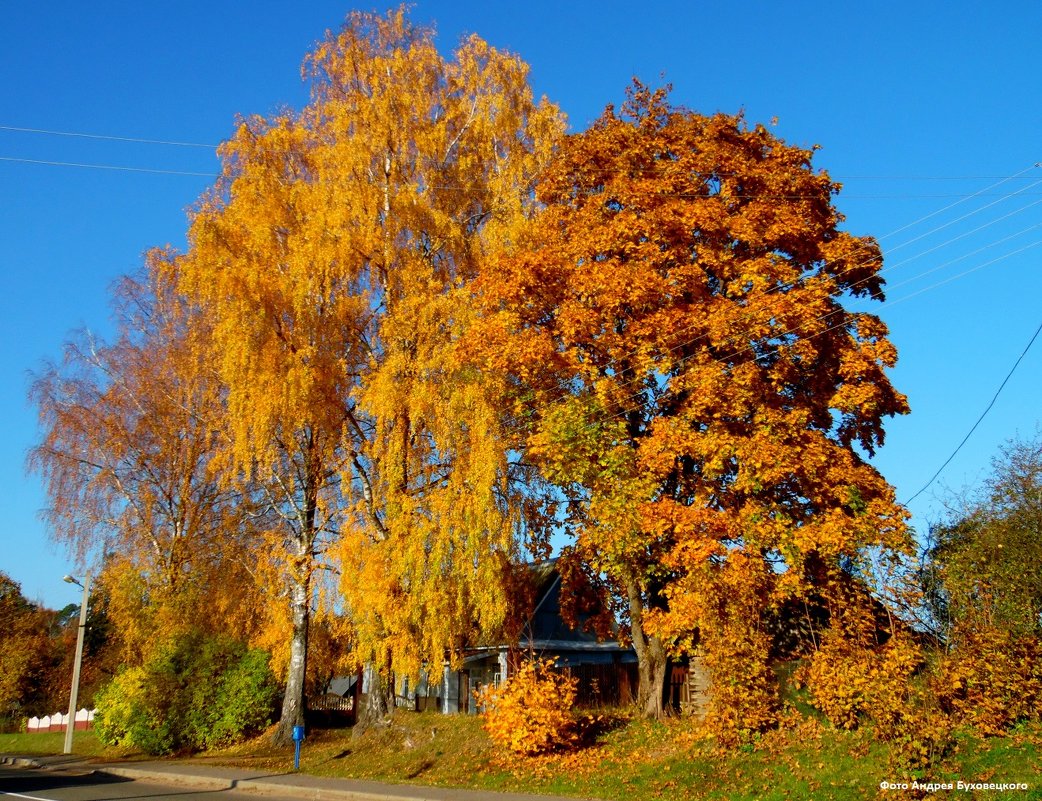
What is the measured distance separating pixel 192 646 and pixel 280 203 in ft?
46.7

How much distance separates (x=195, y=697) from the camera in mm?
24969

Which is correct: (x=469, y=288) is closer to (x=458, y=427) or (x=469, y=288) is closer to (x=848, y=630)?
(x=458, y=427)

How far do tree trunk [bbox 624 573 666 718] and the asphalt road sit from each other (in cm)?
828

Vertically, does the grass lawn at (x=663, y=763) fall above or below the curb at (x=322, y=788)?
above

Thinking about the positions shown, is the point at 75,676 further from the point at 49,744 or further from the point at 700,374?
the point at 700,374

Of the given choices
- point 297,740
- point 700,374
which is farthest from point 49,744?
point 700,374

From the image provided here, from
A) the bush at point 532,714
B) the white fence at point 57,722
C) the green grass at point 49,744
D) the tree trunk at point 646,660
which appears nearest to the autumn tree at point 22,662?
the white fence at point 57,722

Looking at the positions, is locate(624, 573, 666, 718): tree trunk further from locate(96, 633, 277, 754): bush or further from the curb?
locate(96, 633, 277, 754): bush

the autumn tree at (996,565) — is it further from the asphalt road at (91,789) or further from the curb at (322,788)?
the asphalt road at (91,789)

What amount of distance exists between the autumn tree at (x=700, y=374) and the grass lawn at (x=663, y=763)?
118 centimetres

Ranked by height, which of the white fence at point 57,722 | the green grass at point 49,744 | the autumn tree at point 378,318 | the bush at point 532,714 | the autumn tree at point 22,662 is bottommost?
the green grass at point 49,744

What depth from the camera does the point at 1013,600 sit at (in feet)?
48.8

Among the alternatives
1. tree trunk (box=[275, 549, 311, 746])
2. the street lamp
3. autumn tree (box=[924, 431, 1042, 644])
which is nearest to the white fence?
the street lamp

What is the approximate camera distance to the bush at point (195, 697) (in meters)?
24.8
